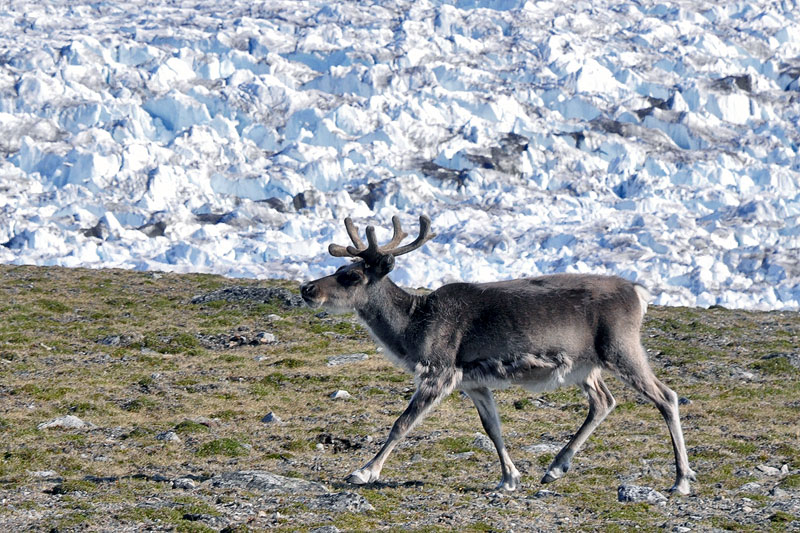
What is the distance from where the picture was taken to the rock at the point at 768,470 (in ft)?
48.0

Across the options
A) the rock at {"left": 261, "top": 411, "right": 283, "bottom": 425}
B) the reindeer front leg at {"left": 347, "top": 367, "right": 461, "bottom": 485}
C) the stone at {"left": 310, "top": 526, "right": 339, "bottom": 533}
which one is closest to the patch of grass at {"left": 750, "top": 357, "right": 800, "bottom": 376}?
the rock at {"left": 261, "top": 411, "right": 283, "bottom": 425}

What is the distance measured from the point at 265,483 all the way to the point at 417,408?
234 centimetres

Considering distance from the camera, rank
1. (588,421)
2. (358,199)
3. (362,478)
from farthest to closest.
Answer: (358,199) → (588,421) → (362,478)

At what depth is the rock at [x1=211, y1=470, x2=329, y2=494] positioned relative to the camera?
1312 cm

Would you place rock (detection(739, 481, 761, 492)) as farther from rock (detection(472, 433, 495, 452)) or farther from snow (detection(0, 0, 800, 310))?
snow (detection(0, 0, 800, 310))

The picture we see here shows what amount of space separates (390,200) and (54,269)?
135791 mm

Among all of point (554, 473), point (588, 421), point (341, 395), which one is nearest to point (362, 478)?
point (554, 473)

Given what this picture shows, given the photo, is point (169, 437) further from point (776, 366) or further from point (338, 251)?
point (776, 366)

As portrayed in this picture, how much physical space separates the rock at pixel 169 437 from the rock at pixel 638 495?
7.86 meters

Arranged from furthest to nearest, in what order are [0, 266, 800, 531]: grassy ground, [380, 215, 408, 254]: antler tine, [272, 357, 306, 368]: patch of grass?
1. [272, 357, 306, 368]: patch of grass
2. [380, 215, 408, 254]: antler tine
3. [0, 266, 800, 531]: grassy ground

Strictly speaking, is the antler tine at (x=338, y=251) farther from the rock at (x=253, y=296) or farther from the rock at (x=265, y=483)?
the rock at (x=253, y=296)

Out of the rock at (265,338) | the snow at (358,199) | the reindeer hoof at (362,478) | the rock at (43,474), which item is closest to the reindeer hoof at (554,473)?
the reindeer hoof at (362,478)

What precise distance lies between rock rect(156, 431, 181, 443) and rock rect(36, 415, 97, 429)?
1.63 m

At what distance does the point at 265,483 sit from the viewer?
43.7 feet
